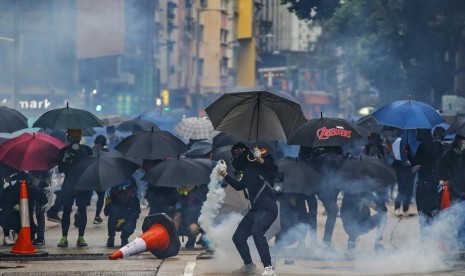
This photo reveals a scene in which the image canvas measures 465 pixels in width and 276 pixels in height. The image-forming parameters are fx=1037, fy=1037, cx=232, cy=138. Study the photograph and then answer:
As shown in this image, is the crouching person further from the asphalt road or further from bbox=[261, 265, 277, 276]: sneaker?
bbox=[261, 265, 277, 276]: sneaker

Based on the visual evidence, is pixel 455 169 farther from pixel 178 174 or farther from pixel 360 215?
pixel 178 174

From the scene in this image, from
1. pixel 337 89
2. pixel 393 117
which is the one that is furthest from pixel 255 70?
pixel 393 117

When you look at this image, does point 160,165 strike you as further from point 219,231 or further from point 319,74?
point 319,74

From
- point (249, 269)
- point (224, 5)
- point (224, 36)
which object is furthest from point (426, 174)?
point (224, 36)

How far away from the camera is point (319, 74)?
112 m

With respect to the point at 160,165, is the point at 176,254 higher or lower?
lower

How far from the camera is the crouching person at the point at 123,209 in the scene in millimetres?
13867

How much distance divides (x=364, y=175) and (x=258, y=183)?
250 cm

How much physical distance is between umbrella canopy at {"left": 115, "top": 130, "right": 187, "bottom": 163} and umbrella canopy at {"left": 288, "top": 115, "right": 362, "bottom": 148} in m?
1.62

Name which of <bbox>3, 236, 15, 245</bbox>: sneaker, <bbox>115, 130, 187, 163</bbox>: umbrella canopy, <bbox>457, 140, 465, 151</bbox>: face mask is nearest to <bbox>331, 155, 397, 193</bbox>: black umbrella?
<bbox>457, 140, 465, 151</bbox>: face mask

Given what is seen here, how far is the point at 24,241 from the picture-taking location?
1288cm

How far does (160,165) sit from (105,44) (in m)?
38.8

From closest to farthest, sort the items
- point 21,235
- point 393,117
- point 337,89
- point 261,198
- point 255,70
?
point 261,198 → point 21,235 → point 393,117 → point 255,70 → point 337,89

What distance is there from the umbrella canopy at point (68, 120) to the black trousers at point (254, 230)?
12.6 ft
